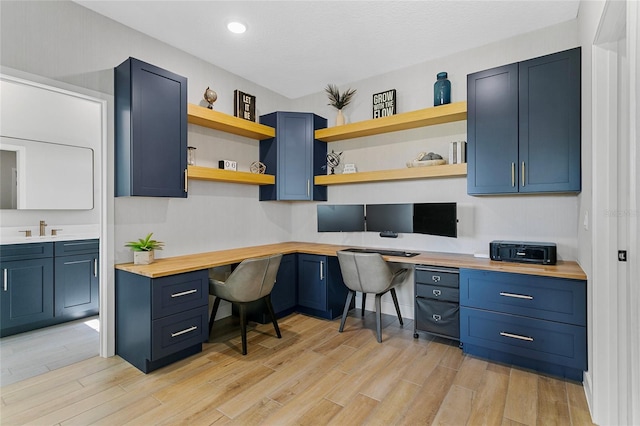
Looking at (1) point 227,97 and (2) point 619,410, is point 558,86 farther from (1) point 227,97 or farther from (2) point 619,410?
(1) point 227,97

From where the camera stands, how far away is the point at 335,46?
3.07 m

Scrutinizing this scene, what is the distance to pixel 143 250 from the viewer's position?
2.65m

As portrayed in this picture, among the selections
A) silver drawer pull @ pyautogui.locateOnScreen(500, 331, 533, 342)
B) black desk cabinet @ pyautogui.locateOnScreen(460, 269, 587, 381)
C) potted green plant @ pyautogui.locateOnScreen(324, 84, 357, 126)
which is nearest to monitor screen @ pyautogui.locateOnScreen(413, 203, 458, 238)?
black desk cabinet @ pyautogui.locateOnScreen(460, 269, 587, 381)

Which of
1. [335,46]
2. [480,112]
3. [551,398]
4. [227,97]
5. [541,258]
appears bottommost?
[551,398]

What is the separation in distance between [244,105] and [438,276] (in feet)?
9.31

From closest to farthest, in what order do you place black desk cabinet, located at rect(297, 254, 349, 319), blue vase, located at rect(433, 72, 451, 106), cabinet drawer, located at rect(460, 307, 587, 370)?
cabinet drawer, located at rect(460, 307, 587, 370) < blue vase, located at rect(433, 72, 451, 106) < black desk cabinet, located at rect(297, 254, 349, 319)

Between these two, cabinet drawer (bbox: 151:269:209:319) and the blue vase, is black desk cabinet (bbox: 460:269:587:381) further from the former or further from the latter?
cabinet drawer (bbox: 151:269:209:319)

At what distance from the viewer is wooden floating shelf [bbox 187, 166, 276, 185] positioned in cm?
303

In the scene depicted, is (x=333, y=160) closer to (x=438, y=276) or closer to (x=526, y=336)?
(x=438, y=276)

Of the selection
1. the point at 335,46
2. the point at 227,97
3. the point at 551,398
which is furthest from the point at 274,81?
the point at 551,398

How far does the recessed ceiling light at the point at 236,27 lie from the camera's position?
2.68 meters

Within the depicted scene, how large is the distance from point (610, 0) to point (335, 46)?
212 cm

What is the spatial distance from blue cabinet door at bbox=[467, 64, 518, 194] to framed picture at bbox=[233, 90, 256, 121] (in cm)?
238

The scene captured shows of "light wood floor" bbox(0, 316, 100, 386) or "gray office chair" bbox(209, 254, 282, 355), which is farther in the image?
"gray office chair" bbox(209, 254, 282, 355)
